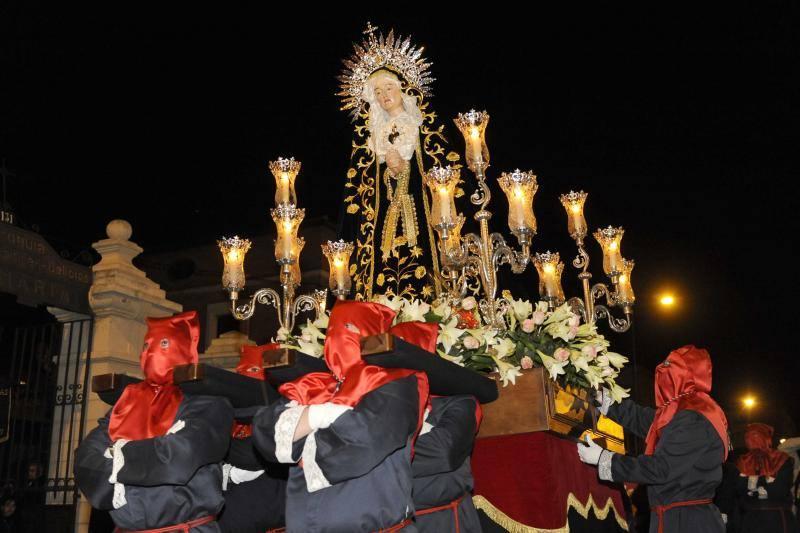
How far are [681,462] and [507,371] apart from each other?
1486mm

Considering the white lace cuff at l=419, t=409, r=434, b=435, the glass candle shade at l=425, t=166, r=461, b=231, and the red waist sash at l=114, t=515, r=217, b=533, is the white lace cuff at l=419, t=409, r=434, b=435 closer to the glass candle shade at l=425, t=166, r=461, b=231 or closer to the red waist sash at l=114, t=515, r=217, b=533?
the red waist sash at l=114, t=515, r=217, b=533

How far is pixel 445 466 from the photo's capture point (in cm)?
381

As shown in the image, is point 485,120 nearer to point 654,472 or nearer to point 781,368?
point 654,472

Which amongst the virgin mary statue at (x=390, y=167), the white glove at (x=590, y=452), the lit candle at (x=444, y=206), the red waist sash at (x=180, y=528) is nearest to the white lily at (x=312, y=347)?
the red waist sash at (x=180, y=528)

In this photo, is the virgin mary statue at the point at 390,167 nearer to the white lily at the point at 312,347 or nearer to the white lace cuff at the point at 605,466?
the white lily at the point at 312,347

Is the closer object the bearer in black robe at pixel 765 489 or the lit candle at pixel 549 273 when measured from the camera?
the lit candle at pixel 549 273

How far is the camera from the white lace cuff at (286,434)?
10.3 feet

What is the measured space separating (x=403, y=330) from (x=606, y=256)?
353cm

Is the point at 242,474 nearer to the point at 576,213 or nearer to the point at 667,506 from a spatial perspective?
the point at 667,506

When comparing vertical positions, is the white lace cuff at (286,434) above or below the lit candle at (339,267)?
below

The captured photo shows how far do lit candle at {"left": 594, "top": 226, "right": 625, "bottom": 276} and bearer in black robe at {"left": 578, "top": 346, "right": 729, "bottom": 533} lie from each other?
1.69m

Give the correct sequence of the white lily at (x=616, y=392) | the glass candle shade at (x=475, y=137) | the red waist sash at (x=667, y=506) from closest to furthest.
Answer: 1. the red waist sash at (x=667, y=506)
2. the white lily at (x=616, y=392)
3. the glass candle shade at (x=475, y=137)

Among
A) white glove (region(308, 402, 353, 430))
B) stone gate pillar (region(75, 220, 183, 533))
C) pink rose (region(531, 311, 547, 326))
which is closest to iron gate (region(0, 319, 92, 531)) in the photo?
stone gate pillar (region(75, 220, 183, 533))

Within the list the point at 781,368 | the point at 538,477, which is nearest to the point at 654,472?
the point at 538,477
